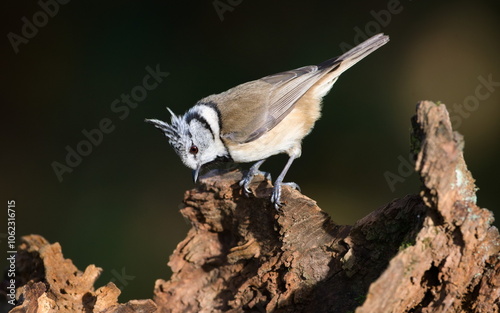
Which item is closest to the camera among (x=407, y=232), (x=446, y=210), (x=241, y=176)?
(x=446, y=210)

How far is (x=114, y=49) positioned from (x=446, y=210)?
343 cm

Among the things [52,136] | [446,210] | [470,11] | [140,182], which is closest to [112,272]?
[140,182]

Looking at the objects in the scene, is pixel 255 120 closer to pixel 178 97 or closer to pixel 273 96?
pixel 273 96

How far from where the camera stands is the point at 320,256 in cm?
188

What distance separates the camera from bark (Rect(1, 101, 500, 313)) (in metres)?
1.50

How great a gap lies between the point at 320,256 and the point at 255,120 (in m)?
1.16

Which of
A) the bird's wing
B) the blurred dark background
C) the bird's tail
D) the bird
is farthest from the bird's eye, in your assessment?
the blurred dark background

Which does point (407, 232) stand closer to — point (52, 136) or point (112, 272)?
point (112, 272)

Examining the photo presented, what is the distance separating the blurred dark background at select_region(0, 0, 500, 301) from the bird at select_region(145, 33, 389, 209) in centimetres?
91

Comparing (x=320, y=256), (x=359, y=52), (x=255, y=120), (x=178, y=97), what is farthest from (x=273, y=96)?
(x=178, y=97)

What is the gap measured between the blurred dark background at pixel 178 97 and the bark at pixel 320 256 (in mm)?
1528

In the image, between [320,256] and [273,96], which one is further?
[273,96]

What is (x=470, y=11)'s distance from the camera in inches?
149

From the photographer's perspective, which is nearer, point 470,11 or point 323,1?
point 470,11
